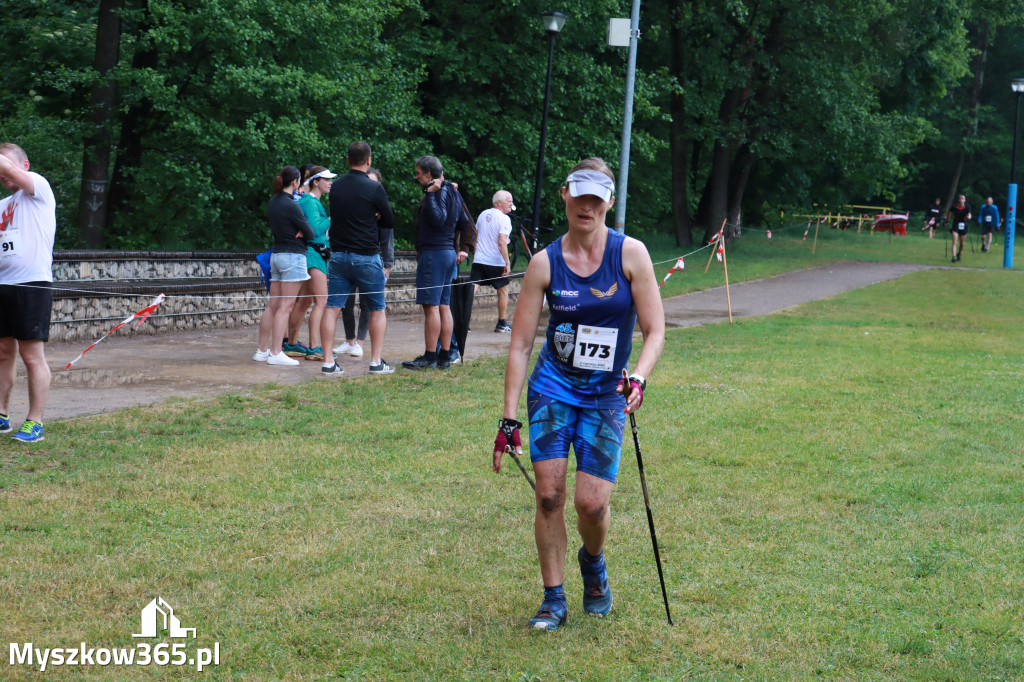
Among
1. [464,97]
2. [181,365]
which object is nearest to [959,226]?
[464,97]

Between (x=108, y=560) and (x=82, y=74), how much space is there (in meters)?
12.0

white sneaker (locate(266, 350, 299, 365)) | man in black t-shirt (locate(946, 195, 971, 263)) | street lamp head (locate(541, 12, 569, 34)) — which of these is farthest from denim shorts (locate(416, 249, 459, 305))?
man in black t-shirt (locate(946, 195, 971, 263))

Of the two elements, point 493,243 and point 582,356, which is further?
point 493,243

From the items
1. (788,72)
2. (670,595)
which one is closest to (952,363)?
(670,595)

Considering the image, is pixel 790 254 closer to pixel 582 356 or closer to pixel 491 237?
pixel 491 237

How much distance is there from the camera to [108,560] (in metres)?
4.94

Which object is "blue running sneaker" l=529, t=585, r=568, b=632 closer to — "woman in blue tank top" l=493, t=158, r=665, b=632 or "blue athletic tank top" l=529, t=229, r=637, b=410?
"woman in blue tank top" l=493, t=158, r=665, b=632

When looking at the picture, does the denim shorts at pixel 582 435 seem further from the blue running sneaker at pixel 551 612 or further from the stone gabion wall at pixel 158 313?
the stone gabion wall at pixel 158 313

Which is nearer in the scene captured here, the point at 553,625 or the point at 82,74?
the point at 553,625

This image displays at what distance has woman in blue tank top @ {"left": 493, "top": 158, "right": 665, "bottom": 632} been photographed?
171 inches

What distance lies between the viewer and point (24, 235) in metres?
6.87

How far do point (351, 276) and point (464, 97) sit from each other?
14.6 m

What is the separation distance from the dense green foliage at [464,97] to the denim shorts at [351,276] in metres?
6.10

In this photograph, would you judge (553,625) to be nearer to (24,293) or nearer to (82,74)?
(24,293)
